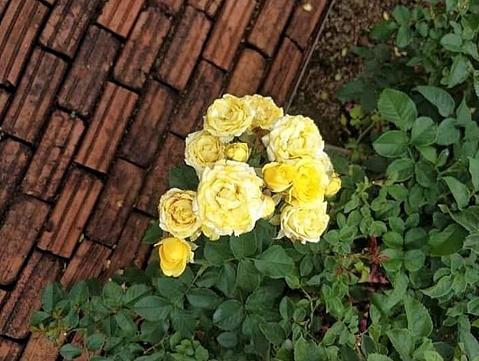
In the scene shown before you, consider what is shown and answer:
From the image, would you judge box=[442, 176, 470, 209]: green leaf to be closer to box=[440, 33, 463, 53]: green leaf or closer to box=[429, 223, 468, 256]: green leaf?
box=[429, 223, 468, 256]: green leaf

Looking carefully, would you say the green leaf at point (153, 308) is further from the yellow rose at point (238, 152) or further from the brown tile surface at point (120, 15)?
the brown tile surface at point (120, 15)

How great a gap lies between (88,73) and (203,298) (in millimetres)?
707

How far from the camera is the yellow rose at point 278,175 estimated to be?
3.64 ft

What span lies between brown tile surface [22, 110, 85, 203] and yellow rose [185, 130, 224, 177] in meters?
0.67

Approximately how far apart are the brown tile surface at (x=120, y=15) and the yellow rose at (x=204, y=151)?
0.72 metres

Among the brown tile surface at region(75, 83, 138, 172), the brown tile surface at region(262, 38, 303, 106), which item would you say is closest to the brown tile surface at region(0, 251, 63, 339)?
the brown tile surface at region(75, 83, 138, 172)

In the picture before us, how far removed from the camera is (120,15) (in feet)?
5.92

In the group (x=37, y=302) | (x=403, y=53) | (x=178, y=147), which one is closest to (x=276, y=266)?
(x=178, y=147)

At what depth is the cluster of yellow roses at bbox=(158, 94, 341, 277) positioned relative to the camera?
108 cm

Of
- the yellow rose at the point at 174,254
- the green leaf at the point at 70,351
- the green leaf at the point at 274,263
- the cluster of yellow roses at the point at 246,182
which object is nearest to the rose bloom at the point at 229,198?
the cluster of yellow roses at the point at 246,182

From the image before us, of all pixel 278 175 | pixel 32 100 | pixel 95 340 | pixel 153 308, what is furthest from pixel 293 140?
pixel 32 100

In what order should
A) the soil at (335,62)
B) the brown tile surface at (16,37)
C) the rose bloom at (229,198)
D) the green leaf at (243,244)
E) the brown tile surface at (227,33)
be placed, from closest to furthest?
the rose bloom at (229,198)
the green leaf at (243,244)
the brown tile surface at (16,37)
the brown tile surface at (227,33)
the soil at (335,62)

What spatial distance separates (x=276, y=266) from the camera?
4.28 feet

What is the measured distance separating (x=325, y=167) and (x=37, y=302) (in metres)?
0.91
